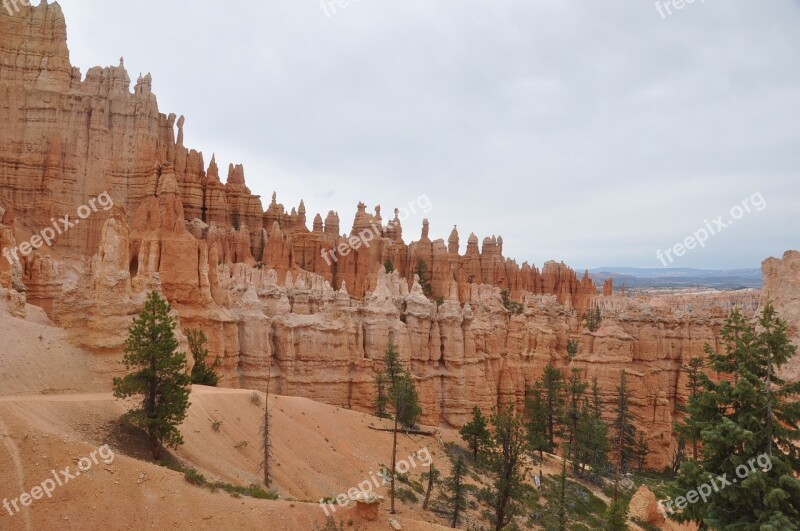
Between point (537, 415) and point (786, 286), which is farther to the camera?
point (537, 415)

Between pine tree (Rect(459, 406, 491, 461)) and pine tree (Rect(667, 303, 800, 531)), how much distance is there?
56.4 feet

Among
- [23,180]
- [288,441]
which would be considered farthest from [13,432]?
[23,180]

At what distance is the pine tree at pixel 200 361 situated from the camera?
27016 millimetres

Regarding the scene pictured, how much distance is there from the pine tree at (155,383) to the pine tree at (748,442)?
14.0 metres

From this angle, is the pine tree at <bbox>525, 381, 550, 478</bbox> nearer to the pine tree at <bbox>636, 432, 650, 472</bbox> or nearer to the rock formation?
the rock formation

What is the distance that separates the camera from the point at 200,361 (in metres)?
27.4

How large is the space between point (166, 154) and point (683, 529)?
190ft

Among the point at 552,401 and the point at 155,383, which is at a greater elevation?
the point at 155,383

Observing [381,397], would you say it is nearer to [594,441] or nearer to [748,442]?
[594,441]

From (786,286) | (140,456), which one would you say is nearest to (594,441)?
(786,286)

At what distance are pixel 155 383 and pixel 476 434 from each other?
18.8 m

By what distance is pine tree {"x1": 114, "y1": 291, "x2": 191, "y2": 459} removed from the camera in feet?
52.0

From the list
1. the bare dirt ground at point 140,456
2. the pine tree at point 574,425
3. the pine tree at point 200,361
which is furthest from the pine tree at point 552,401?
the pine tree at point 200,361

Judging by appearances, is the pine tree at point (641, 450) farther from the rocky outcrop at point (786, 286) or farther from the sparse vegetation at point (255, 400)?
the sparse vegetation at point (255, 400)
